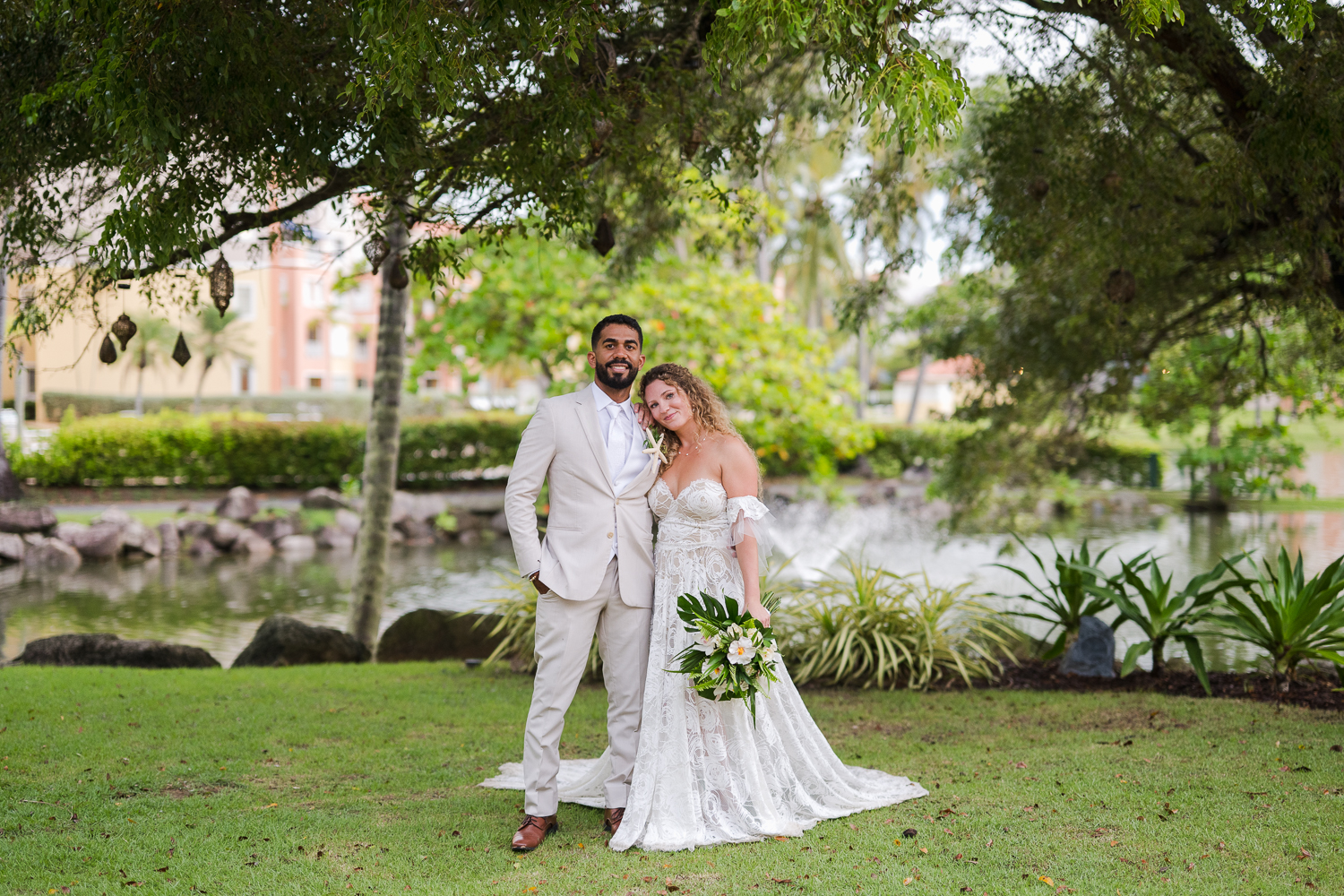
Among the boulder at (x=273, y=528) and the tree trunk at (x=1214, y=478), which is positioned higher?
the tree trunk at (x=1214, y=478)

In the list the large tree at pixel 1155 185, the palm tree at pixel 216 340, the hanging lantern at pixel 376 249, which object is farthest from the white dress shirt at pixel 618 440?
the palm tree at pixel 216 340

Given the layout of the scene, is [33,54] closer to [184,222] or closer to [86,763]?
[184,222]

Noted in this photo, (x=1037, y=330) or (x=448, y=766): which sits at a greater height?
(x=1037, y=330)

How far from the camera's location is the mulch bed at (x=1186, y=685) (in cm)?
597

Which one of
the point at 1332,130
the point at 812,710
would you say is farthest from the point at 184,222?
the point at 1332,130

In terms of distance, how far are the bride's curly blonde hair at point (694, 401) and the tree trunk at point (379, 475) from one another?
17.1ft

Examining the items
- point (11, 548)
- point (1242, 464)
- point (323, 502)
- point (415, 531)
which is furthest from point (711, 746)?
point (1242, 464)

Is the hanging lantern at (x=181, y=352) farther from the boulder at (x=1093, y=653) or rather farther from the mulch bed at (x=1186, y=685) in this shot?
the boulder at (x=1093, y=653)

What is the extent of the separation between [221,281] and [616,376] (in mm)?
1913

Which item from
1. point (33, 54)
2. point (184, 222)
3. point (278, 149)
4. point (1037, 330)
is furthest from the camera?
point (1037, 330)

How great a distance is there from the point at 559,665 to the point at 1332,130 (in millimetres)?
4412

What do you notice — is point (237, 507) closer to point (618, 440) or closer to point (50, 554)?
point (50, 554)

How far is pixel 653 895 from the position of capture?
3.30m

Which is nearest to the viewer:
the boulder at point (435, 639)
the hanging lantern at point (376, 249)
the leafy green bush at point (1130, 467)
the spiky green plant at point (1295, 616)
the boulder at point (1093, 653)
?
the hanging lantern at point (376, 249)
